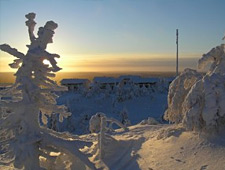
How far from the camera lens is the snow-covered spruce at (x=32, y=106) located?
923 centimetres

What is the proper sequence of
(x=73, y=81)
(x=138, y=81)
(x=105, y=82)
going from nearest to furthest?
(x=105, y=82) < (x=138, y=81) < (x=73, y=81)

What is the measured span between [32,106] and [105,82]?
1939 inches

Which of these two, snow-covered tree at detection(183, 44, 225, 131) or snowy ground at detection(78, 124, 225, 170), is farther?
snow-covered tree at detection(183, 44, 225, 131)

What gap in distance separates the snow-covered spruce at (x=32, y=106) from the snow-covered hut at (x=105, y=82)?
151 feet

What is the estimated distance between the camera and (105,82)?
58.8 m

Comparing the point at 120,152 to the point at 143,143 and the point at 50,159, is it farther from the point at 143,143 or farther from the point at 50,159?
the point at 50,159

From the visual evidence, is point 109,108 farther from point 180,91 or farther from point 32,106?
point 32,106

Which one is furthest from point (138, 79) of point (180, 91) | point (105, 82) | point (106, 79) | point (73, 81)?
point (180, 91)

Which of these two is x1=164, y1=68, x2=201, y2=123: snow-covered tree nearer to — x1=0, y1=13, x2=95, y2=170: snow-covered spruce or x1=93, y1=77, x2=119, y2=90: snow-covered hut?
x1=0, y1=13, x2=95, y2=170: snow-covered spruce

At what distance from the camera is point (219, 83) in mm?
10875

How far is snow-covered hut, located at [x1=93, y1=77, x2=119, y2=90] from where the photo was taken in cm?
5683

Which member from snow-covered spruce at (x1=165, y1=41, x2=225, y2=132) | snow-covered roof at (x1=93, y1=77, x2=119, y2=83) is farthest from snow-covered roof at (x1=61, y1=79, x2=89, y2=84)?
snow-covered spruce at (x1=165, y1=41, x2=225, y2=132)

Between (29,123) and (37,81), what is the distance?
1279 mm

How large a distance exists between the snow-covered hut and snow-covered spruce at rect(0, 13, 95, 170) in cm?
4594
